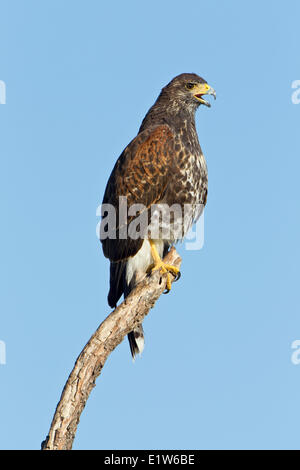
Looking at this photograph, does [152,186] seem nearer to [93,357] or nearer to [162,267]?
[162,267]

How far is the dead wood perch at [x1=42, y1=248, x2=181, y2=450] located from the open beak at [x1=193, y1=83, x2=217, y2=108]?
2280 mm

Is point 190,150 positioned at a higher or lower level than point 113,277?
higher

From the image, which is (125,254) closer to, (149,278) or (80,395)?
(149,278)

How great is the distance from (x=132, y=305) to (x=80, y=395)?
3.59 ft

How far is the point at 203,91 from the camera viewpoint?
880cm

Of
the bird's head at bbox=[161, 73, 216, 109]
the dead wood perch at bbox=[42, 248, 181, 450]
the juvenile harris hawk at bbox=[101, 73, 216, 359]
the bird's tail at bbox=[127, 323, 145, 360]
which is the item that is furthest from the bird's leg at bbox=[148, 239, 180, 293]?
the bird's head at bbox=[161, 73, 216, 109]

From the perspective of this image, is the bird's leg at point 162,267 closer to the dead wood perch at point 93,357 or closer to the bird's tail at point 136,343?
the dead wood perch at point 93,357

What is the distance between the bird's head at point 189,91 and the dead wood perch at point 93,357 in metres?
2.26

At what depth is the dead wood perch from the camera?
6.32m

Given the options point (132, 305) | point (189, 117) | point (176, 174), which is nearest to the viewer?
point (132, 305)

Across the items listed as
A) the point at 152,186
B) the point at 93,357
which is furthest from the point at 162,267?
the point at 93,357

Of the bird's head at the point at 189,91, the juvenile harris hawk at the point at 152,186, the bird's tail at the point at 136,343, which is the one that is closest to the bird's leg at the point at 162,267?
the juvenile harris hawk at the point at 152,186
